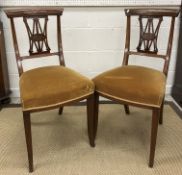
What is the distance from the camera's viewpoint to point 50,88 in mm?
1377

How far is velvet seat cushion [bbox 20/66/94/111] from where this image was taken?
1337mm

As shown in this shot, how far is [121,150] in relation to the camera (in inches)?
64.3

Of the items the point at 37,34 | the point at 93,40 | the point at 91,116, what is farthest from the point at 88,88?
the point at 93,40

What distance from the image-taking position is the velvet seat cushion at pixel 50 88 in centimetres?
134

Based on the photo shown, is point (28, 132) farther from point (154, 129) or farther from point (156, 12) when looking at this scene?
point (156, 12)

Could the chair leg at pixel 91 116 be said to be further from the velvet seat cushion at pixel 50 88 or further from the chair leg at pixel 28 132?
the chair leg at pixel 28 132

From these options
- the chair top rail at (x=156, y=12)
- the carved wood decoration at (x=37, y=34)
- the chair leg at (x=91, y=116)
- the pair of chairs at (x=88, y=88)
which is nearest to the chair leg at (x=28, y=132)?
the pair of chairs at (x=88, y=88)

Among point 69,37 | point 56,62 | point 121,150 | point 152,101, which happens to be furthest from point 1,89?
point 152,101

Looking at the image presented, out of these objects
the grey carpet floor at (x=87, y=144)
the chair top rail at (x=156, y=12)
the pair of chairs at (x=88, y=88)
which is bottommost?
the grey carpet floor at (x=87, y=144)

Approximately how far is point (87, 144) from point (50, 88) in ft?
1.73

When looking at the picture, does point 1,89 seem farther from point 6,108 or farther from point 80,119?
point 80,119

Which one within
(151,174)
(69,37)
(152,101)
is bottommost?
(151,174)

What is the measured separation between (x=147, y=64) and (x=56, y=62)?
2.69ft

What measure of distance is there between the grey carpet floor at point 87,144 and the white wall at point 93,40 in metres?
0.42
